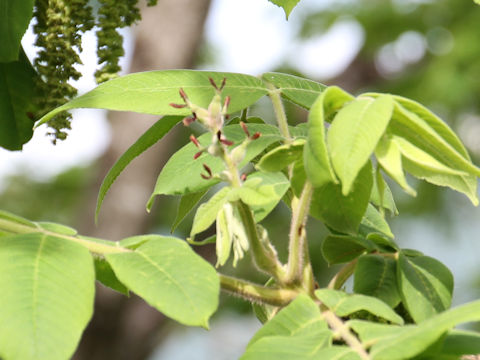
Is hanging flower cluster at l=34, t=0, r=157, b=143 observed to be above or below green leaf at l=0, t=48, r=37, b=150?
above

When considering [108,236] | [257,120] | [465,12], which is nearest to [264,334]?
[257,120]

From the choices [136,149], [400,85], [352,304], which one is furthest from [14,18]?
[400,85]

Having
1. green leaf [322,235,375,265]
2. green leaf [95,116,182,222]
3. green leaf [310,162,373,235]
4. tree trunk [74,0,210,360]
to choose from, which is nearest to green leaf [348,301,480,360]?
green leaf [310,162,373,235]

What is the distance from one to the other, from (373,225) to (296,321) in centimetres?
31

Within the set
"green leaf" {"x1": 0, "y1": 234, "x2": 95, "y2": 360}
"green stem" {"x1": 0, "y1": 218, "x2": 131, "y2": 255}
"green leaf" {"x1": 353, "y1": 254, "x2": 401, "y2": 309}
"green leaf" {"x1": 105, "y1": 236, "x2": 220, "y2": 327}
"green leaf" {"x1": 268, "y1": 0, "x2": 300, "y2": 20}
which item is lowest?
"green leaf" {"x1": 353, "y1": 254, "x2": 401, "y2": 309}

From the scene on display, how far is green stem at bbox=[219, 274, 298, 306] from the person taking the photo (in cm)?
70

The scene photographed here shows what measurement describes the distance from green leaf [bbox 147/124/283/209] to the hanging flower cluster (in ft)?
0.64

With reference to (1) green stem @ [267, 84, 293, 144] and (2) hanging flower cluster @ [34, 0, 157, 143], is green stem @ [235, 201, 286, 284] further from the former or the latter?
(2) hanging flower cluster @ [34, 0, 157, 143]

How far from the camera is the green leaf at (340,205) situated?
2.45 feet

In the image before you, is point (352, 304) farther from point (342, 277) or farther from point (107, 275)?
point (107, 275)

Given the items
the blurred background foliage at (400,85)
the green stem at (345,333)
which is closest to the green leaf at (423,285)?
the green stem at (345,333)

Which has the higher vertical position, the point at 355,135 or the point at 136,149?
the point at 355,135

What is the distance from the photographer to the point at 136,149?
2.85 feet

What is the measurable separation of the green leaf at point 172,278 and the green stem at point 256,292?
0.24ft
